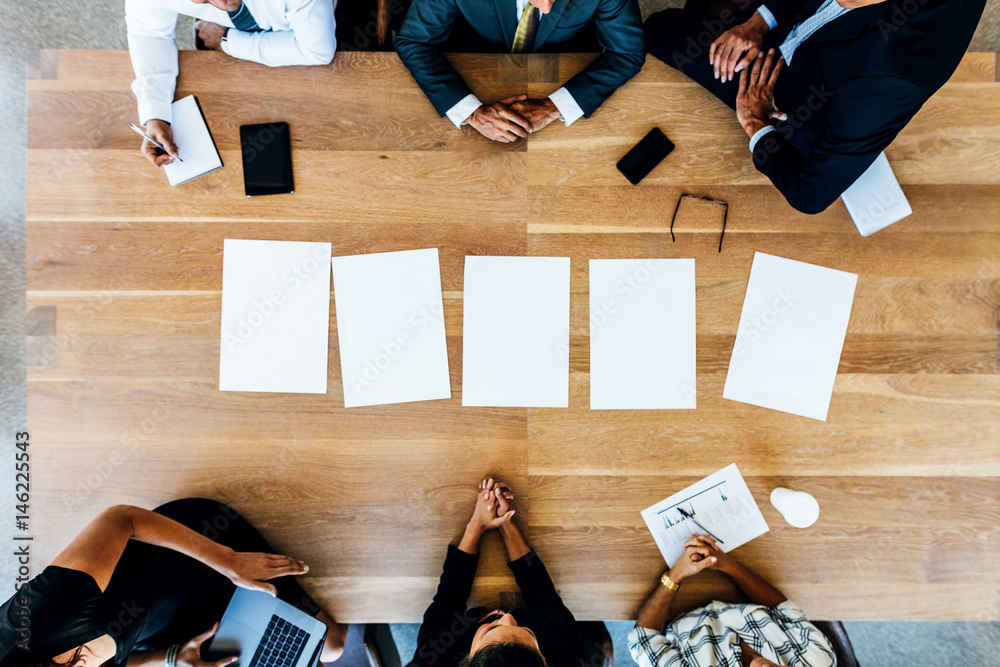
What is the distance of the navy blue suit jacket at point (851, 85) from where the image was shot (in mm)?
989

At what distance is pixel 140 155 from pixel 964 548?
220cm

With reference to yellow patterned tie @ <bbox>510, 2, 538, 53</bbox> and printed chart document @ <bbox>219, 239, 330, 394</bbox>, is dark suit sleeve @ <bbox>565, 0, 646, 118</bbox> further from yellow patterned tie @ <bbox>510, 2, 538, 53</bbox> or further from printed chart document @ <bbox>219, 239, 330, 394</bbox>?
printed chart document @ <bbox>219, 239, 330, 394</bbox>

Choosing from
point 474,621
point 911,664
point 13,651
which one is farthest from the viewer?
point 911,664

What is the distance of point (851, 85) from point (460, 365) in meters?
1.03

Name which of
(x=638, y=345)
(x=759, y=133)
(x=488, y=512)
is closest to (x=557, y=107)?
Result: (x=759, y=133)

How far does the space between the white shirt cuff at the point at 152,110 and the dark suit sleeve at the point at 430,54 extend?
1.87ft

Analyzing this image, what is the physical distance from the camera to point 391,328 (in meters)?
1.22

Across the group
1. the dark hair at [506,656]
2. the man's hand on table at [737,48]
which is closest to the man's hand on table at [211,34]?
the man's hand on table at [737,48]

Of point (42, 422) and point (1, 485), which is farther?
point (1, 485)

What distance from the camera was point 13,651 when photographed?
93 centimetres

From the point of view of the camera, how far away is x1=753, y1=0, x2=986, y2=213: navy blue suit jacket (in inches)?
38.9

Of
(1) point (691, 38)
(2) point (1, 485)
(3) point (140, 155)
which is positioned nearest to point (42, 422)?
(3) point (140, 155)

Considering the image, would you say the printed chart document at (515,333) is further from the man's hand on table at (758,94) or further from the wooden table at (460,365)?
the man's hand on table at (758,94)

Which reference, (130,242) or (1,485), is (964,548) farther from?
(1,485)
